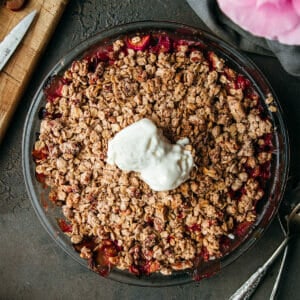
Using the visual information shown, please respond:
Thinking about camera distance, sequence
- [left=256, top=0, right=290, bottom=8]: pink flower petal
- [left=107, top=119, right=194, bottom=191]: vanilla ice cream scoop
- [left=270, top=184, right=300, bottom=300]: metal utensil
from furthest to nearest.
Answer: [left=270, top=184, right=300, bottom=300]: metal utensil
[left=107, top=119, right=194, bottom=191]: vanilla ice cream scoop
[left=256, top=0, right=290, bottom=8]: pink flower petal

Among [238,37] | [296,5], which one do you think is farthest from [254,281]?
[296,5]

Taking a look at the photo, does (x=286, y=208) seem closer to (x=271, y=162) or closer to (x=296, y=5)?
(x=271, y=162)

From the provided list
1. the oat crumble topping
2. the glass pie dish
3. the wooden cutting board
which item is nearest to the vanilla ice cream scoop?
the oat crumble topping

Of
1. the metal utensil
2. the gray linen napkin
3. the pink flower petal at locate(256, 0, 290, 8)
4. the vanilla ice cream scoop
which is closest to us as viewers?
the pink flower petal at locate(256, 0, 290, 8)

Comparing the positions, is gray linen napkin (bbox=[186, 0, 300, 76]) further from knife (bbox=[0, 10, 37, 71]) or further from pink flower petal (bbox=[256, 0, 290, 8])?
knife (bbox=[0, 10, 37, 71])

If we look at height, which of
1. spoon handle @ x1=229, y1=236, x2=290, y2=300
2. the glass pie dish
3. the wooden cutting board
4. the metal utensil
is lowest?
spoon handle @ x1=229, y1=236, x2=290, y2=300

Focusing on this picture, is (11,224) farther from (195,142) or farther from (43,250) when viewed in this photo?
(195,142)

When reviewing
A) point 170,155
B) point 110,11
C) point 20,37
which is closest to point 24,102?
point 20,37
